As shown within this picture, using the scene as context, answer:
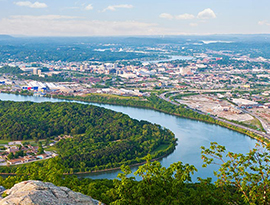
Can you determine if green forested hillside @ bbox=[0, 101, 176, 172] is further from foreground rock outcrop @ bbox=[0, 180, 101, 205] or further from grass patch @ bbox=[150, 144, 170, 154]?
foreground rock outcrop @ bbox=[0, 180, 101, 205]

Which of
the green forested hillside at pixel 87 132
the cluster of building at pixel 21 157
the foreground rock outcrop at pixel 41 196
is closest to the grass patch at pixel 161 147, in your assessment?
the green forested hillside at pixel 87 132

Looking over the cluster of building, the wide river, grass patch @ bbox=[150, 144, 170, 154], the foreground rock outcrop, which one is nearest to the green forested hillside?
grass patch @ bbox=[150, 144, 170, 154]

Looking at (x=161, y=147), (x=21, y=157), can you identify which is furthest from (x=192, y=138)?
(x=21, y=157)

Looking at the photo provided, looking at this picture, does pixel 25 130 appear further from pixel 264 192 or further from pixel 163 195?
pixel 264 192

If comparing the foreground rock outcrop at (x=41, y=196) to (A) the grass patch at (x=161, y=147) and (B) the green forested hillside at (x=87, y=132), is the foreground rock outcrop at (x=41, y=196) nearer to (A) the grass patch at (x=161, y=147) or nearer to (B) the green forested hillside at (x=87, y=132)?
(B) the green forested hillside at (x=87, y=132)

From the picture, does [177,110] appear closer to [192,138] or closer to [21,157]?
[192,138]
